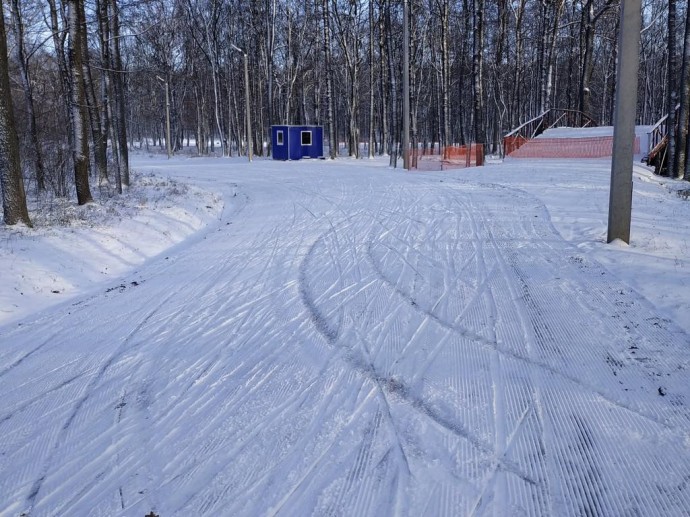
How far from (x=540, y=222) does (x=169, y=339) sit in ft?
24.0

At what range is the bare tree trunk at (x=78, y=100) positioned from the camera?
497 inches

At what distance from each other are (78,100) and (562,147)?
830 inches

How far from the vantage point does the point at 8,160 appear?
9.80m

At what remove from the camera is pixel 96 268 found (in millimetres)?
8289

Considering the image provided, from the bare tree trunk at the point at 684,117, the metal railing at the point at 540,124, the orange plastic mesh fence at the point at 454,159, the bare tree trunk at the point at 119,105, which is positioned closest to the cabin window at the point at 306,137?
the orange plastic mesh fence at the point at 454,159

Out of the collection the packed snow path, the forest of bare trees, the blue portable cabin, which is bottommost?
the packed snow path

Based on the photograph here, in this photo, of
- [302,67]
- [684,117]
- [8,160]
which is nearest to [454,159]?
[684,117]

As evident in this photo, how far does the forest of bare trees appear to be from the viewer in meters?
19.1

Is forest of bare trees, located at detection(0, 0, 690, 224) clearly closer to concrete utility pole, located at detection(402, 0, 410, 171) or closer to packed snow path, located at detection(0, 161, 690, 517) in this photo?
concrete utility pole, located at detection(402, 0, 410, 171)

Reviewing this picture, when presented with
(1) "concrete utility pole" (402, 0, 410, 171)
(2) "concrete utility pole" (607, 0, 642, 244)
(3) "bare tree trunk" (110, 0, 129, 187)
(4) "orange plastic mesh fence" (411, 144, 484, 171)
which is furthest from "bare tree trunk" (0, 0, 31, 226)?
(4) "orange plastic mesh fence" (411, 144, 484, 171)

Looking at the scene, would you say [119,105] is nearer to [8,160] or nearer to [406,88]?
[8,160]

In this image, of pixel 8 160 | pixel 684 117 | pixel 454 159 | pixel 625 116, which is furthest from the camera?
pixel 454 159

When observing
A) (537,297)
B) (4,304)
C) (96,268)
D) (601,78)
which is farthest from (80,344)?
(601,78)

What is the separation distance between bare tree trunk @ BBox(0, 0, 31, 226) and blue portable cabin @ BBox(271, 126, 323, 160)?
29.0m
